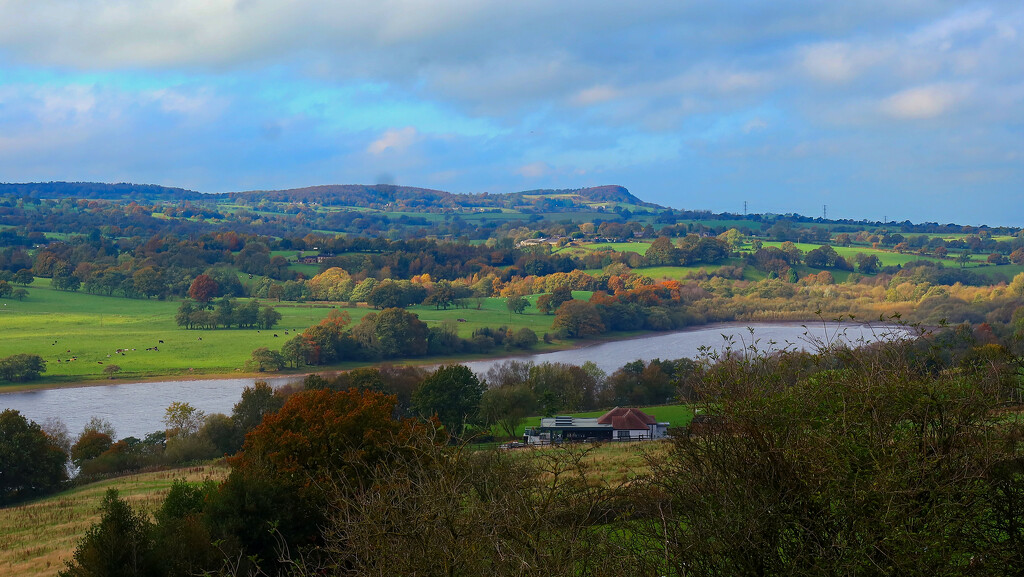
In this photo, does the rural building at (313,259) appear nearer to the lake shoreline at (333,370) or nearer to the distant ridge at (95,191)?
the lake shoreline at (333,370)

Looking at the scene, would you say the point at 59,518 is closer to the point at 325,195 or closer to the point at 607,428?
the point at 607,428

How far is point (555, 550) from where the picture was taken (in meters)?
4.92

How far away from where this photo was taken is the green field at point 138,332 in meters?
46.2

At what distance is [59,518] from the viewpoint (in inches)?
730

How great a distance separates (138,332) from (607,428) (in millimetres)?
40232

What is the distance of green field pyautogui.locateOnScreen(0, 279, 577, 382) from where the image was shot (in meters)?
46.2

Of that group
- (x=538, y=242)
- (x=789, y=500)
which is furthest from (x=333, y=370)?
(x=538, y=242)

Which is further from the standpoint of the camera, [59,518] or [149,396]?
[149,396]

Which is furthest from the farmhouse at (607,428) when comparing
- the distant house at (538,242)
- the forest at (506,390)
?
the distant house at (538,242)

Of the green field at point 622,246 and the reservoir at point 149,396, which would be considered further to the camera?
the green field at point 622,246

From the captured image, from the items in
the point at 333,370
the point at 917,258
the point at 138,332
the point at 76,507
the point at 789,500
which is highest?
the point at 917,258

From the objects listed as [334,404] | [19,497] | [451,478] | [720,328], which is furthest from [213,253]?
[451,478]

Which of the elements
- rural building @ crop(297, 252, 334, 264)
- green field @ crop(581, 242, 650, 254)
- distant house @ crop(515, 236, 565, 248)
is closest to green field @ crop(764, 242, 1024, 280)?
green field @ crop(581, 242, 650, 254)

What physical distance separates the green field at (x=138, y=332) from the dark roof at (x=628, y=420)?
980 inches
